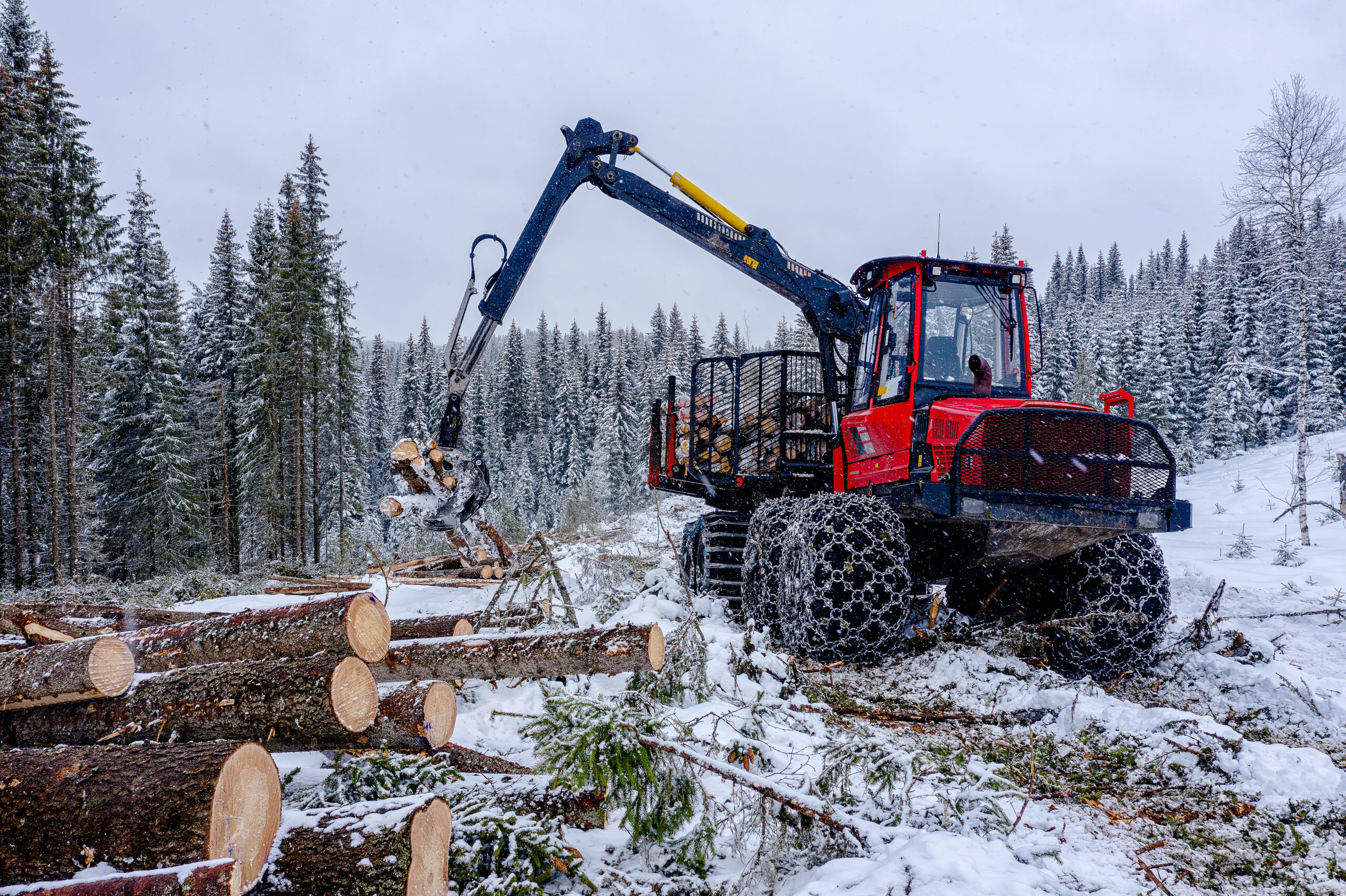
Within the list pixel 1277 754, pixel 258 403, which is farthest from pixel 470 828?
pixel 258 403

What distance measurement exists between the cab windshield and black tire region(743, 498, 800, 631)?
5.87 ft

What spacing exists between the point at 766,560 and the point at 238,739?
4.84 meters

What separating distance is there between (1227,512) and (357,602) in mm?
27593

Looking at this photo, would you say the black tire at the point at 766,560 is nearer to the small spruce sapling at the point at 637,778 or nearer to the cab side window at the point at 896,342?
the cab side window at the point at 896,342

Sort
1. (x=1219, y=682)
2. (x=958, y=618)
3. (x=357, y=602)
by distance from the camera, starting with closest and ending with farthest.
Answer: (x=357, y=602), (x=1219, y=682), (x=958, y=618)

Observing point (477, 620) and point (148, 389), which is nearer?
point (477, 620)

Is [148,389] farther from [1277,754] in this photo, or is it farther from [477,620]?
[1277,754]

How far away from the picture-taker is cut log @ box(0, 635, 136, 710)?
9.73 ft

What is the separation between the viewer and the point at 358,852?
7.71ft

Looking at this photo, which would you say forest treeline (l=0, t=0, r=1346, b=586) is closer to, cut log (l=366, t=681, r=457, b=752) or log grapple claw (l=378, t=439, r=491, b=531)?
log grapple claw (l=378, t=439, r=491, b=531)

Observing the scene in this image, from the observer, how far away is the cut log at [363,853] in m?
2.33

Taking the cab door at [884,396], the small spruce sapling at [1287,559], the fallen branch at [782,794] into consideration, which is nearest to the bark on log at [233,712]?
the fallen branch at [782,794]

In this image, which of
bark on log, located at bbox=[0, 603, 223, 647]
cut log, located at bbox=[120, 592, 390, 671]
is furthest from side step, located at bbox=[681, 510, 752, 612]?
cut log, located at bbox=[120, 592, 390, 671]

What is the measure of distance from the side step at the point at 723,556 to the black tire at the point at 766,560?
93cm
